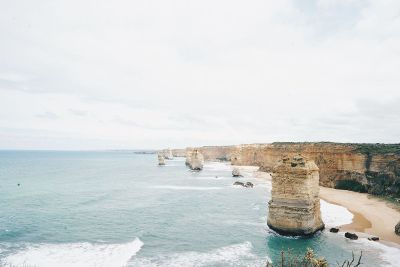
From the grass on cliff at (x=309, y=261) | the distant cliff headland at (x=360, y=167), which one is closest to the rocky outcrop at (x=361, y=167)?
the distant cliff headland at (x=360, y=167)

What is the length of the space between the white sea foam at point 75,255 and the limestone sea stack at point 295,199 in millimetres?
11258

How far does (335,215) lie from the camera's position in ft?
121

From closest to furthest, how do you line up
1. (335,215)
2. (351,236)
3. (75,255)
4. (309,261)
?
(309,261)
(75,255)
(351,236)
(335,215)

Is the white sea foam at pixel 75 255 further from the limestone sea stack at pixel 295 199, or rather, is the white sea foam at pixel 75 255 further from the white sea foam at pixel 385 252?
the white sea foam at pixel 385 252

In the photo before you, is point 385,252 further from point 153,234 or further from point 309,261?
point 153,234

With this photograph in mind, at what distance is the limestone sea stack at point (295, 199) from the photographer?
28.1m

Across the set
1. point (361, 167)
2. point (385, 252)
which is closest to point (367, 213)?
point (385, 252)

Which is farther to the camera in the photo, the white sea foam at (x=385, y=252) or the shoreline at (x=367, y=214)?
the shoreline at (x=367, y=214)

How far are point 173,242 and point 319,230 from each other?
480 inches

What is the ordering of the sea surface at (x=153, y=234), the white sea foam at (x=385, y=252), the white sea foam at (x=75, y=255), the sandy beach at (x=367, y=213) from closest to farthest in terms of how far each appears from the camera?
1. the white sea foam at (x=385, y=252)
2. the white sea foam at (x=75, y=255)
3. the sea surface at (x=153, y=234)
4. the sandy beach at (x=367, y=213)

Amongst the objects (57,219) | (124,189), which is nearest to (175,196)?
(124,189)

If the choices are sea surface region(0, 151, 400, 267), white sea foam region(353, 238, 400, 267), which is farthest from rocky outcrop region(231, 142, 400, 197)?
white sea foam region(353, 238, 400, 267)

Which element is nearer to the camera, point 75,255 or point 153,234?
point 75,255

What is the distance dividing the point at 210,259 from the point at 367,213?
21315 millimetres
